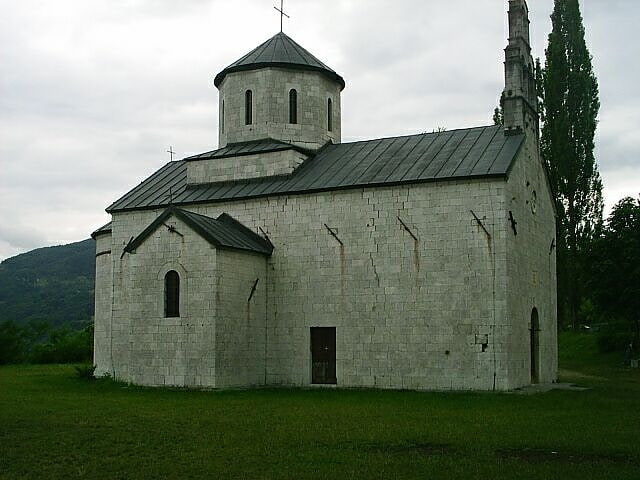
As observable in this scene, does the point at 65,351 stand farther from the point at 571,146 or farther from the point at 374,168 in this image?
the point at 571,146

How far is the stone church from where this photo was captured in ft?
72.6

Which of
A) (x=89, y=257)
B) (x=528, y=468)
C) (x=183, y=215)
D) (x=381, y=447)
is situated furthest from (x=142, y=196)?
(x=89, y=257)

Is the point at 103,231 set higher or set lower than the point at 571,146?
lower

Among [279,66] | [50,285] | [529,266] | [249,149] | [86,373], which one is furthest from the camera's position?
[50,285]

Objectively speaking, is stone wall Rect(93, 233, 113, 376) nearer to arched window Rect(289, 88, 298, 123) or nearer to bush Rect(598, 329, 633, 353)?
arched window Rect(289, 88, 298, 123)

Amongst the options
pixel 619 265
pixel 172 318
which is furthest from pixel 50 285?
pixel 172 318

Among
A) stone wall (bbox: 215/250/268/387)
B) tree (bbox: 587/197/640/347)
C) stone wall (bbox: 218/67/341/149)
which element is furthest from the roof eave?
tree (bbox: 587/197/640/347)

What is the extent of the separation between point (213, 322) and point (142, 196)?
8.03 meters

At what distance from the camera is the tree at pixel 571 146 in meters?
39.2

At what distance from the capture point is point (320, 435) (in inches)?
522

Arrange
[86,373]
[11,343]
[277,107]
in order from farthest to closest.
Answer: [11,343] → [277,107] → [86,373]

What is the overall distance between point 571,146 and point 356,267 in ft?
67.0

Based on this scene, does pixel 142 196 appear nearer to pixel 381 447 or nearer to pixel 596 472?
pixel 381 447

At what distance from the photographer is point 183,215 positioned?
2359 cm
